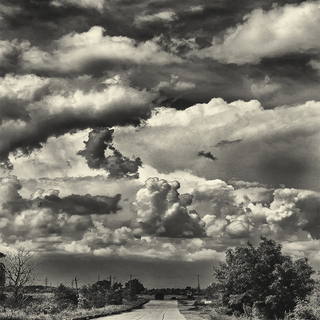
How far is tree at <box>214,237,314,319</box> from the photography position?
39.0m

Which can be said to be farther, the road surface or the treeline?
the road surface

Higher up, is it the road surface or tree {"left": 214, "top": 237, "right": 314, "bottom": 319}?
tree {"left": 214, "top": 237, "right": 314, "bottom": 319}

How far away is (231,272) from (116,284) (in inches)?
3835

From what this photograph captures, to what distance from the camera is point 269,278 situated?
4047 cm

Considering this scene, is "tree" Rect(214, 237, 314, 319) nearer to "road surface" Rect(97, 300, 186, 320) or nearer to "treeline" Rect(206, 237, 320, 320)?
"treeline" Rect(206, 237, 320, 320)

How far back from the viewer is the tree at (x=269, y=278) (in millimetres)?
38969

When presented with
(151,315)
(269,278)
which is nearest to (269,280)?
(269,278)

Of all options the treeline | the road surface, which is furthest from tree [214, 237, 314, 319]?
the road surface

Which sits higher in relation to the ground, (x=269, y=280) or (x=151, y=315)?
(x=269, y=280)

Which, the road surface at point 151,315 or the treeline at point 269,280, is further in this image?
the road surface at point 151,315

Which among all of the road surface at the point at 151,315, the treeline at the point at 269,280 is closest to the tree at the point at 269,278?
the treeline at the point at 269,280

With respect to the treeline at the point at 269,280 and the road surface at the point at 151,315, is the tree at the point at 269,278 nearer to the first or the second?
the treeline at the point at 269,280

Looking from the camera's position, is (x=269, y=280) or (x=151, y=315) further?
(x=151, y=315)

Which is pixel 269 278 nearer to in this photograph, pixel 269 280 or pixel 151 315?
pixel 269 280
